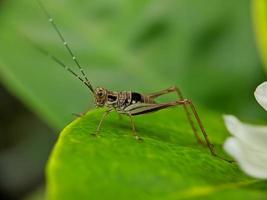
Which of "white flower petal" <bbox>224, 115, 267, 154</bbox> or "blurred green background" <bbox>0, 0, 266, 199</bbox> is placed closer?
"white flower petal" <bbox>224, 115, 267, 154</bbox>

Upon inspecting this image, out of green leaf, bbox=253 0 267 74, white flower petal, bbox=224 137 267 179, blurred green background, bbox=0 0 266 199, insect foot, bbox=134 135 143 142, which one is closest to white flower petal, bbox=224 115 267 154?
white flower petal, bbox=224 137 267 179

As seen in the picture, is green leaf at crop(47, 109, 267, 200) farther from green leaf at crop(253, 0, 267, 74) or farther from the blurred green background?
the blurred green background

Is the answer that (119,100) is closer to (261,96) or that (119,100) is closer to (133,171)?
(261,96)

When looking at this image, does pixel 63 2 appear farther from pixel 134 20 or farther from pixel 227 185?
pixel 227 185

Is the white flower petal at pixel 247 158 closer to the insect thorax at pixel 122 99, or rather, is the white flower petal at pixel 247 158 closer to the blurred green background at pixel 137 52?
the insect thorax at pixel 122 99

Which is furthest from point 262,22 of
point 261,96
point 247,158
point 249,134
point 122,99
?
point 247,158

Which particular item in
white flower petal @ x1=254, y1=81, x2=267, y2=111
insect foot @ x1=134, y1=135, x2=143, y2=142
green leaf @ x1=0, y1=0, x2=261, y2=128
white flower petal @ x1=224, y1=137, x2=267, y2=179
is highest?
green leaf @ x1=0, y1=0, x2=261, y2=128

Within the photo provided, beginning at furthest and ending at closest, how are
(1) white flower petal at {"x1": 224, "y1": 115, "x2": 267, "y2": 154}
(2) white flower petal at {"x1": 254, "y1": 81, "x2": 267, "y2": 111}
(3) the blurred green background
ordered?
(3) the blurred green background, (2) white flower petal at {"x1": 254, "y1": 81, "x2": 267, "y2": 111}, (1) white flower petal at {"x1": 224, "y1": 115, "x2": 267, "y2": 154}
